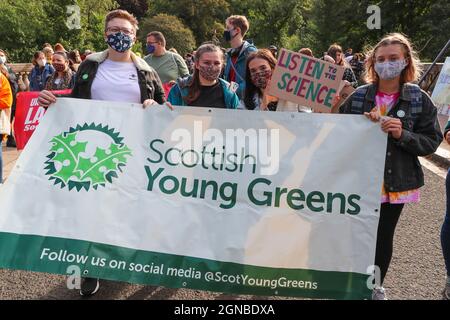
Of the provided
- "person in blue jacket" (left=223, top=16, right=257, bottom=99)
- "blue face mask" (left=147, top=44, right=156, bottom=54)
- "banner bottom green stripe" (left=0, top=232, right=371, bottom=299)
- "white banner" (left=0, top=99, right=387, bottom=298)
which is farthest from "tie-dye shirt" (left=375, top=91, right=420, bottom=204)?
"blue face mask" (left=147, top=44, right=156, bottom=54)

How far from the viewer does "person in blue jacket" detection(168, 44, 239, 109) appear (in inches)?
137

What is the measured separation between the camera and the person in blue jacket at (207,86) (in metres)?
3.48

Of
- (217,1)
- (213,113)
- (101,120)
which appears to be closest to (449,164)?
(213,113)

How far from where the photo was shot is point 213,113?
10.3 feet

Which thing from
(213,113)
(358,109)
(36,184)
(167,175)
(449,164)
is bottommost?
(449,164)

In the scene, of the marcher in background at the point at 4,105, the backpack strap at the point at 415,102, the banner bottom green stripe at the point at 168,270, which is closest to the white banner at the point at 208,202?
the banner bottom green stripe at the point at 168,270

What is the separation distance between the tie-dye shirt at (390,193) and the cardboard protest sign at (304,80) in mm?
534

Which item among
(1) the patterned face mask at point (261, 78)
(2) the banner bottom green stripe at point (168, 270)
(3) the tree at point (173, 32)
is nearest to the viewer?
(2) the banner bottom green stripe at point (168, 270)

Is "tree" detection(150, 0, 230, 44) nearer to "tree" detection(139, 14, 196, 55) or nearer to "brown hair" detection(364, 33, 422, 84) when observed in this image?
"tree" detection(139, 14, 196, 55)

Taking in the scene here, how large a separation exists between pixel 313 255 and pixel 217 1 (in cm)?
6039

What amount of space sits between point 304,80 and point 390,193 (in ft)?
3.62

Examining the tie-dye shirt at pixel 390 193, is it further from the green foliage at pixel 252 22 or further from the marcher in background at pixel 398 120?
the green foliage at pixel 252 22

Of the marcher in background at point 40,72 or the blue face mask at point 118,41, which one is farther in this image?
the marcher in background at point 40,72
